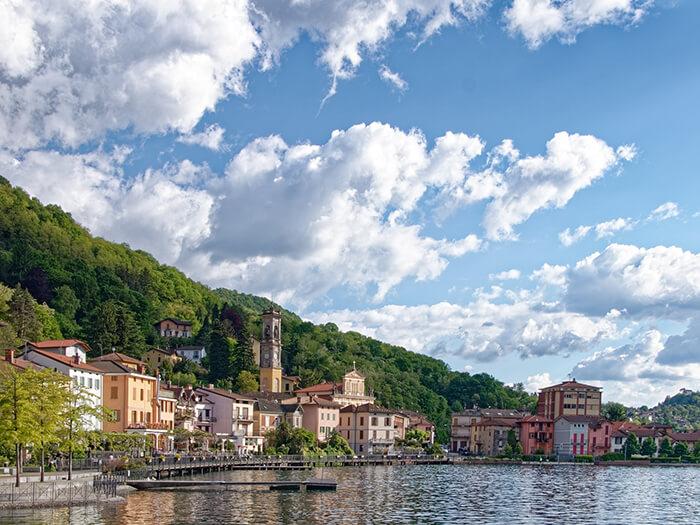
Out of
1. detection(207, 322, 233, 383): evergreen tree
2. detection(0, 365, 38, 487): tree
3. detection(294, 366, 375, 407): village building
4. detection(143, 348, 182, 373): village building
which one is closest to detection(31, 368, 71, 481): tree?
detection(0, 365, 38, 487): tree

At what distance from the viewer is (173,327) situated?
187000 millimetres

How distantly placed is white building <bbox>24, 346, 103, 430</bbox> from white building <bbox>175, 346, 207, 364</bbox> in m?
77.7

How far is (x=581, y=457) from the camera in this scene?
→ 500 feet

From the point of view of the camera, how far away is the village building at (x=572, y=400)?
16925 cm

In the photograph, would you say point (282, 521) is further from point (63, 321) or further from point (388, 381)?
point (388, 381)

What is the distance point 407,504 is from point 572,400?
111 metres

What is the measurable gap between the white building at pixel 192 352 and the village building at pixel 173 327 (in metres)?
12.2

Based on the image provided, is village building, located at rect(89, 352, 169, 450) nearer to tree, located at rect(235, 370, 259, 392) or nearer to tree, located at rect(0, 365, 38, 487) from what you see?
tree, located at rect(0, 365, 38, 487)

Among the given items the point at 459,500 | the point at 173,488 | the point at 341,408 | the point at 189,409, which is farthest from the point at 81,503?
the point at 341,408

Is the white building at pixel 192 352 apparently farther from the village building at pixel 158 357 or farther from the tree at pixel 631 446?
the tree at pixel 631 446

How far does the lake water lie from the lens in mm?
53344

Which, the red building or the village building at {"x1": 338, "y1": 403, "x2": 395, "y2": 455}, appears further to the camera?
the red building

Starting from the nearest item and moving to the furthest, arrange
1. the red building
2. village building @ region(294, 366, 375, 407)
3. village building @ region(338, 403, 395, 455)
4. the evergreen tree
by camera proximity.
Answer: village building @ region(338, 403, 395, 455), village building @ region(294, 366, 375, 407), the evergreen tree, the red building

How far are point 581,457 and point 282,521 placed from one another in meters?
109
